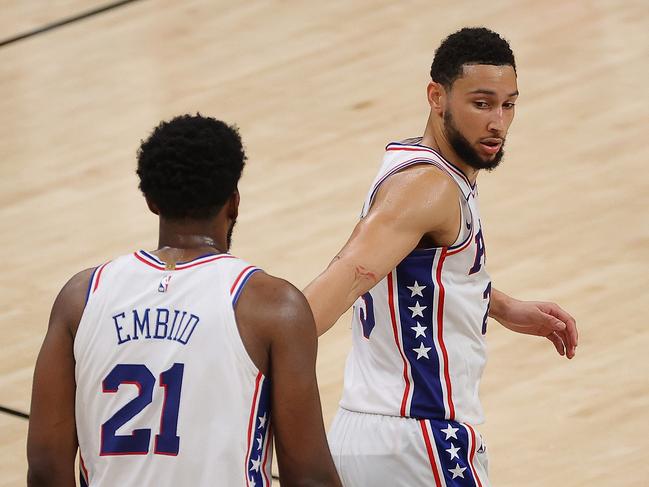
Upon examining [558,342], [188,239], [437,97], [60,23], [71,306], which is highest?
[60,23]

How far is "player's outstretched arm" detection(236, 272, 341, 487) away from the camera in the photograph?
9.77 feet

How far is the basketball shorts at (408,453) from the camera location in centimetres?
402

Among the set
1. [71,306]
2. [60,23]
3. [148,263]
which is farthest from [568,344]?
[60,23]

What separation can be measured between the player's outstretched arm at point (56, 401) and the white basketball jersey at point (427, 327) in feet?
3.69

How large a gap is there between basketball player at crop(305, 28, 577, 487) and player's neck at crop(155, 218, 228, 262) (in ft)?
2.42

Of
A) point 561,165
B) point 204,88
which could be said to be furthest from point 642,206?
point 204,88

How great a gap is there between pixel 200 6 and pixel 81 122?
2.06 metres

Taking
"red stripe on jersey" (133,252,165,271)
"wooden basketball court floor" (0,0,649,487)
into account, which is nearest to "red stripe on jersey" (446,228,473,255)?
"red stripe on jersey" (133,252,165,271)

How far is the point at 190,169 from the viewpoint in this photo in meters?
3.07

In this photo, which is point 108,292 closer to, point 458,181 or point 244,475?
point 244,475

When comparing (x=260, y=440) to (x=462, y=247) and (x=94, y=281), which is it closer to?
(x=94, y=281)

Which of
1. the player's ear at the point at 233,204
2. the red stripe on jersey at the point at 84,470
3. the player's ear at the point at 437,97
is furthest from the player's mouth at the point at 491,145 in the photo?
the red stripe on jersey at the point at 84,470

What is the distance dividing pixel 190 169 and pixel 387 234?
0.87 meters

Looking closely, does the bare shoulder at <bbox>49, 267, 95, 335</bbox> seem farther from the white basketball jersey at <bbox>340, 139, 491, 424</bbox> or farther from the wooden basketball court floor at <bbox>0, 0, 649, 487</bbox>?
the wooden basketball court floor at <bbox>0, 0, 649, 487</bbox>
